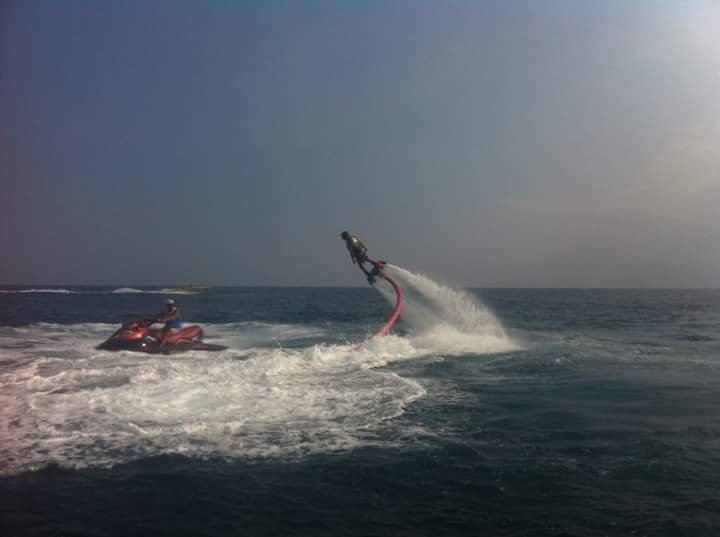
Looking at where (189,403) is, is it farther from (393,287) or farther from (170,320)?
(393,287)

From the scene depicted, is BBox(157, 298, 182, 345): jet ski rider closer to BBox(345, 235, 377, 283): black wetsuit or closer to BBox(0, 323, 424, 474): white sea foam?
BBox(0, 323, 424, 474): white sea foam

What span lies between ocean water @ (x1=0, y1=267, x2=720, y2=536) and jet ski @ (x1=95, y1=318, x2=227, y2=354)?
7.73 feet

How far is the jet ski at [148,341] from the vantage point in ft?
69.2

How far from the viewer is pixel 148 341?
21281 millimetres

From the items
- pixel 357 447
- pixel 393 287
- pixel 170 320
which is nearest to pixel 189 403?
pixel 357 447

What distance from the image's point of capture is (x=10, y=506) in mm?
6539

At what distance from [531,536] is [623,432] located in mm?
4773

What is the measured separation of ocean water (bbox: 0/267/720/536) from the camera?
6.43m

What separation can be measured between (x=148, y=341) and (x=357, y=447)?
14.6 metres

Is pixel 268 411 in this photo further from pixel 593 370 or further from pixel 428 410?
pixel 593 370

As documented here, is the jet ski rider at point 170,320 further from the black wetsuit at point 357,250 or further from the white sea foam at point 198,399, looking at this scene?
the black wetsuit at point 357,250

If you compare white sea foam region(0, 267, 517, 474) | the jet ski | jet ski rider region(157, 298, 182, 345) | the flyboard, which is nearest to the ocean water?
white sea foam region(0, 267, 517, 474)

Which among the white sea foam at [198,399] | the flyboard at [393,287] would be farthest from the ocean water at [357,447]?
the flyboard at [393,287]

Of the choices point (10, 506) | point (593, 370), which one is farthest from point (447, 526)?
point (593, 370)
